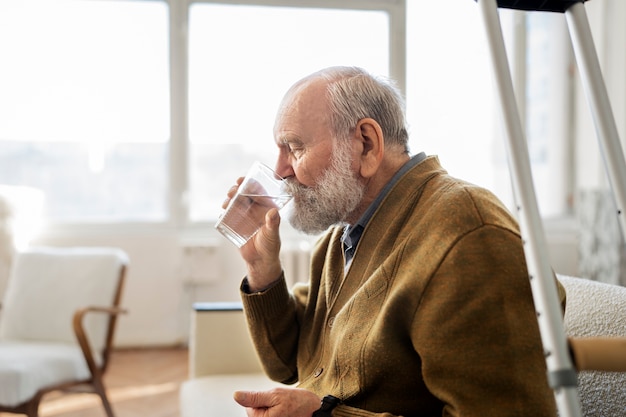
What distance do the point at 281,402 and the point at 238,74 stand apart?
3.90 meters

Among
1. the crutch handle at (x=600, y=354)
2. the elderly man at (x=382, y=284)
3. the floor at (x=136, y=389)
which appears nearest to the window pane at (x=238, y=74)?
the floor at (x=136, y=389)

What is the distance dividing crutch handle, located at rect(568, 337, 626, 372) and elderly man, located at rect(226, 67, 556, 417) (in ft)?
0.80

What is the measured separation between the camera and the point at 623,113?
473cm

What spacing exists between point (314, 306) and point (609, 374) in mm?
670

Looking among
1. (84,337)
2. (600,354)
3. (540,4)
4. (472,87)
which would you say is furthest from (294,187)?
(472,87)

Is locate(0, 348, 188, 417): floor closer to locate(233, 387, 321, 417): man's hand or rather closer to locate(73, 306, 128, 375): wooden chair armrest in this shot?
locate(73, 306, 128, 375): wooden chair armrest

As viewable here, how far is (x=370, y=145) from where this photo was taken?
1389mm

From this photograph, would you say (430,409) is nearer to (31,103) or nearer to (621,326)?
(621,326)

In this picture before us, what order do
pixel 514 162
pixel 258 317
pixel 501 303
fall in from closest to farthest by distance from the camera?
pixel 514 162, pixel 501 303, pixel 258 317

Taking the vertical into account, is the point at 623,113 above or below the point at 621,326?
above

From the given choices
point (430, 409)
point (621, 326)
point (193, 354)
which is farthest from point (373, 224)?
point (193, 354)

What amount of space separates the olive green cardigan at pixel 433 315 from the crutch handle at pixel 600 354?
9.6 inches

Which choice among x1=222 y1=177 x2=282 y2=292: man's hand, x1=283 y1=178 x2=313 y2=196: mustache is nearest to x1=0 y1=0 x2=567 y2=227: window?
x1=222 y1=177 x2=282 y2=292: man's hand

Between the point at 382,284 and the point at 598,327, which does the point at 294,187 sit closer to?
the point at 382,284
